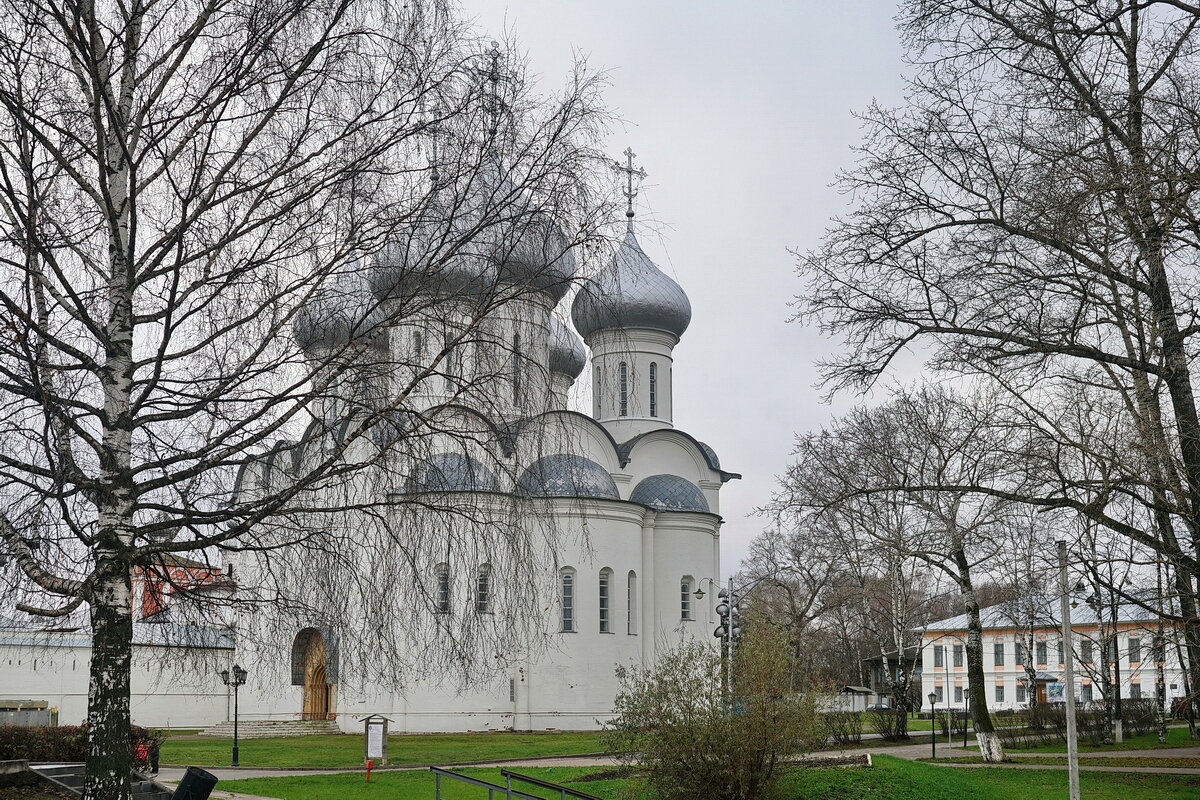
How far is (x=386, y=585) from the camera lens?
934 centimetres

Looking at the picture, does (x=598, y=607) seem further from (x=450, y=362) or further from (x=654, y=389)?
(x=450, y=362)

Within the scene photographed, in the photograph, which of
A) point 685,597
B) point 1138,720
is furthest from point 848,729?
point 1138,720

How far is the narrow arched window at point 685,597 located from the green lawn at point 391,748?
23.1 feet

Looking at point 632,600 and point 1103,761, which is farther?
point 632,600

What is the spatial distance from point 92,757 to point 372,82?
5.77 metres

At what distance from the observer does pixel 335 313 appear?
962 cm

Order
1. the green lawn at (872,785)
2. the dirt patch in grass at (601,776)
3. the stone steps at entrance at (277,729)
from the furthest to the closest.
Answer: the stone steps at entrance at (277,729) → the dirt patch in grass at (601,776) → the green lawn at (872,785)

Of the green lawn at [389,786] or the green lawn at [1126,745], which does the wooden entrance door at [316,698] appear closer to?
the green lawn at [389,786]

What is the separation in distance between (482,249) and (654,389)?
33.4 meters

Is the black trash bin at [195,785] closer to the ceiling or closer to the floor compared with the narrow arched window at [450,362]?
closer to the floor

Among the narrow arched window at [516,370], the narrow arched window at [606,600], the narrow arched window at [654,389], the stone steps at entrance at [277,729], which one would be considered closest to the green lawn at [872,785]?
the narrow arched window at [516,370]

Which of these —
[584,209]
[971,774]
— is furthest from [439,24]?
[971,774]

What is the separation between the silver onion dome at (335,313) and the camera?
9.59m

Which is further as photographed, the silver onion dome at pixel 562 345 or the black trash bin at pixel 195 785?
the black trash bin at pixel 195 785
